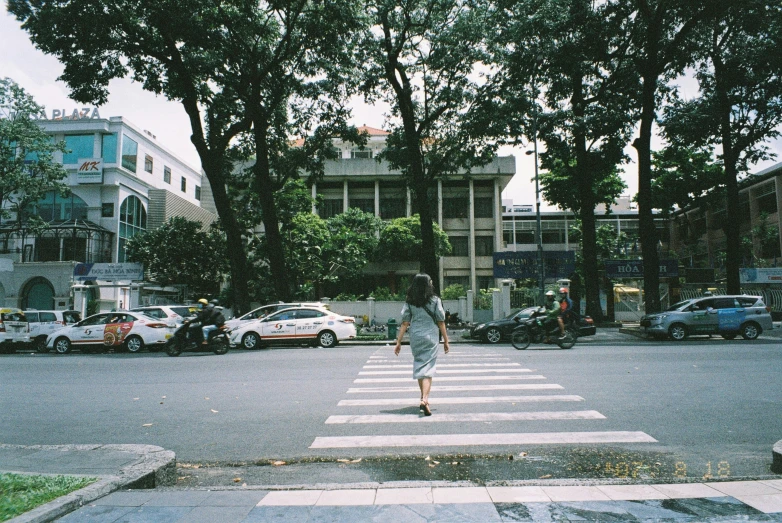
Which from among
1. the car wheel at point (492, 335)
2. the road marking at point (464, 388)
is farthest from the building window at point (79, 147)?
the road marking at point (464, 388)

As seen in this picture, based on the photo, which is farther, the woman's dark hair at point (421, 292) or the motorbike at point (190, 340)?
the motorbike at point (190, 340)

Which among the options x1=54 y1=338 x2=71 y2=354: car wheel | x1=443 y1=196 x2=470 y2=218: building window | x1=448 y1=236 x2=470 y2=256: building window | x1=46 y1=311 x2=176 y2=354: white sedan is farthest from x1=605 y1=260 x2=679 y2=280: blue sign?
x1=54 y1=338 x2=71 y2=354: car wheel

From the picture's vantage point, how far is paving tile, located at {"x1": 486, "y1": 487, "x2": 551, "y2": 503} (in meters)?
4.07

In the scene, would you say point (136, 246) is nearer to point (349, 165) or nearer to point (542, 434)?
point (349, 165)

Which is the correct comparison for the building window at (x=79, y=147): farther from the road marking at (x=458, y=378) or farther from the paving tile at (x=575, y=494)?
the paving tile at (x=575, y=494)

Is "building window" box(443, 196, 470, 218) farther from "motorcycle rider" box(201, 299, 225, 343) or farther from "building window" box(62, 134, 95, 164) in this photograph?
"motorcycle rider" box(201, 299, 225, 343)

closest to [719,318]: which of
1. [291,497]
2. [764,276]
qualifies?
[764,276]

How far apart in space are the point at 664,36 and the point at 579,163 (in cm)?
703

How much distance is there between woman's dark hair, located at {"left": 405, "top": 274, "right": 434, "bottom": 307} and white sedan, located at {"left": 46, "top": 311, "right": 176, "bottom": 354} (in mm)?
14022

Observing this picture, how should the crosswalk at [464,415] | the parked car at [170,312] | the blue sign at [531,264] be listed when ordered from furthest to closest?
1. the blue sign at [531,264]
2. the parked car at [170,312]
3. the crosswalk at [464,415]

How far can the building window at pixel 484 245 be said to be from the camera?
44.7 meters

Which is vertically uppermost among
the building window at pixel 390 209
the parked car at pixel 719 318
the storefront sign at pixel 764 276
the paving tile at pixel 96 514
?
the building window at pixel 390 209

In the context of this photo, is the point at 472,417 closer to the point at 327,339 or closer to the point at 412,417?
the point at 412,417

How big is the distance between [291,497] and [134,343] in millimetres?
17434
